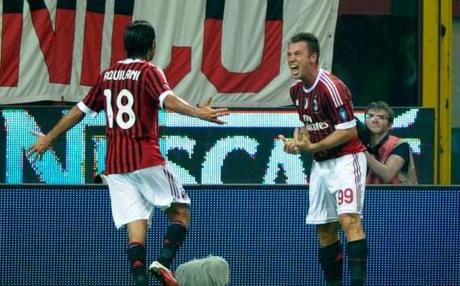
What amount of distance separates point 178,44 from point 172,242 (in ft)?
10.00

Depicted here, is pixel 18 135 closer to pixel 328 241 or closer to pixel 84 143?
pixel 84 143

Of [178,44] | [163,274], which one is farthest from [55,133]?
[178,44]

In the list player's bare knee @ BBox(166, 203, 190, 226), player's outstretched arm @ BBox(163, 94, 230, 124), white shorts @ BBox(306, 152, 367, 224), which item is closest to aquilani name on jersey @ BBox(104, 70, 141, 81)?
Answer: player's outstretched arm @ BBox(163, 94, 230, 124)

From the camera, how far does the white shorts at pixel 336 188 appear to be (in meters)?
10.2

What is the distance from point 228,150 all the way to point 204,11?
4.20 feet

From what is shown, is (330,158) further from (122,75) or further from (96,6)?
(96,6)

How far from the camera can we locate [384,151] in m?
11.5

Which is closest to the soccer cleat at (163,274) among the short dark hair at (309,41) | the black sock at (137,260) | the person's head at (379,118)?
the black sock at (137,260)

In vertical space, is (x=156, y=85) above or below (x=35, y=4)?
below

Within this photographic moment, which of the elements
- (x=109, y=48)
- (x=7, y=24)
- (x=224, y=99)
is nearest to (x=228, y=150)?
(x=224, y=99)

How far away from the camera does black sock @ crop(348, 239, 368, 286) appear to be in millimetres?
10109

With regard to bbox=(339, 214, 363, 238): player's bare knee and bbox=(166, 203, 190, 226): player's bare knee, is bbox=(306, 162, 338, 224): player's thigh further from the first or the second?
bbox=(166, 203, 190, 226): player's bare knee

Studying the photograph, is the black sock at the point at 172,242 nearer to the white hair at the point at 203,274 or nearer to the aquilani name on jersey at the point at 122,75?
the aquilani name on jersey at the point at 122,75

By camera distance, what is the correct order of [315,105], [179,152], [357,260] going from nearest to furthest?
[357,260]
[315,105]
[179,152]
